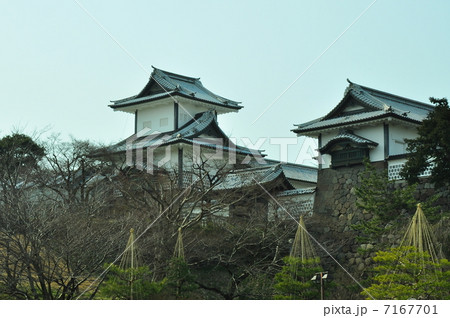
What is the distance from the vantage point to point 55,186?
27078mm

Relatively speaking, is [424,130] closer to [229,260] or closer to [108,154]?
[229,260]

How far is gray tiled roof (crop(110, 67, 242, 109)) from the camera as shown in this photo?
1281 inches

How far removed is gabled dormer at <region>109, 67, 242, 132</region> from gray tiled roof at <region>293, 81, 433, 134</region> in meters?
7.82

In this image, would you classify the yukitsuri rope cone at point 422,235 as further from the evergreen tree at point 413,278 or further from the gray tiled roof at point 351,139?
the gray tiled roof at point 351,139

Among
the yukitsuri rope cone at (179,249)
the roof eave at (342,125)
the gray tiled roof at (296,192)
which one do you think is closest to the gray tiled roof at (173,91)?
the roof eave at (342,125)

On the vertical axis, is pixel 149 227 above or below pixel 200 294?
above

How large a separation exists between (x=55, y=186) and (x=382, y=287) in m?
14.3

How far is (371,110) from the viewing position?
24594 millimetres

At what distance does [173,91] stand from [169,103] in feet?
3.37

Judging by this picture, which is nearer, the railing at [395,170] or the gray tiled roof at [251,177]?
the railing at [395,170]

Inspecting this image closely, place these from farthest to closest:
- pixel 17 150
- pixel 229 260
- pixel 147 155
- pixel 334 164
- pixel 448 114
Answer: pixel 17 150, pixel 147 155, pixel 334 164, pixel 229 260, pixel 448 114

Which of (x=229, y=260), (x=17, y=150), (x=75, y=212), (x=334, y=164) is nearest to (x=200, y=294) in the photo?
(x=229, y=260)

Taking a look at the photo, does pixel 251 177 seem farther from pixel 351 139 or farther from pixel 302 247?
pixel 302 247

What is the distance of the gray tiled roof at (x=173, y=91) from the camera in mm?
32547
